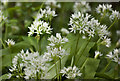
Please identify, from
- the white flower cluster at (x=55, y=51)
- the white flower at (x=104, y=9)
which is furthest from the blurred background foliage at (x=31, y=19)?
the white flower cluster at (x=55, y=51)

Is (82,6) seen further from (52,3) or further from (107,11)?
(52,3)

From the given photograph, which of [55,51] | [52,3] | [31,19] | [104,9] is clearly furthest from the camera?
[31,19]

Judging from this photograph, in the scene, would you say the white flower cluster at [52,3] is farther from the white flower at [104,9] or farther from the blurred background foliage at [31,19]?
the white flower at [104,9]

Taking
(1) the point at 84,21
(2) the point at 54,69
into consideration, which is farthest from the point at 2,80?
(1) the point at 84,21

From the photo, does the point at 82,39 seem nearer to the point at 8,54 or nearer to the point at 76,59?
the point at 76,59

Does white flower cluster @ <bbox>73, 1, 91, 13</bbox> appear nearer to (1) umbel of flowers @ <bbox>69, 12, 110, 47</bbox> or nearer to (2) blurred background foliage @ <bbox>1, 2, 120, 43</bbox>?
(2) blurred background foliage @ <bbox>1, 2, 120, 43</bbox>

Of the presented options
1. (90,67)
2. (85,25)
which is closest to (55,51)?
(85,25)

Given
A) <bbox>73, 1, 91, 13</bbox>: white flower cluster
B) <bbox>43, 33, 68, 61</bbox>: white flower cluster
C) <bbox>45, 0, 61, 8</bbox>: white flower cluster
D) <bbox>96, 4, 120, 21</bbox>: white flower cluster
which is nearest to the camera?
<bbox>43, 33, 68, 61</bbox>: white flower cluster

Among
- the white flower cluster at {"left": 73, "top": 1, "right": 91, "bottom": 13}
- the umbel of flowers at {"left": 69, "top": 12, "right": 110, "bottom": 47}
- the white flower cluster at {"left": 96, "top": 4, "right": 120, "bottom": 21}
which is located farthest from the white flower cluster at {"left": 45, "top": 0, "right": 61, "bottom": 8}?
the umbel of flowers at {"left": 69, "top": 12, "right": 110, "bottom": 47}
